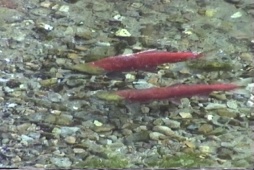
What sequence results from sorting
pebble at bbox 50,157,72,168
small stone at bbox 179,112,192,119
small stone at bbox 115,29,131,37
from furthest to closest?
1. small stone at bbox 115,29,131,37
2. small stone at bbox 179,112,192,119
3. pebble at bbox 50,157,72,168

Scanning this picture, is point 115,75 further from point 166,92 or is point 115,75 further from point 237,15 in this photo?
point 237,15

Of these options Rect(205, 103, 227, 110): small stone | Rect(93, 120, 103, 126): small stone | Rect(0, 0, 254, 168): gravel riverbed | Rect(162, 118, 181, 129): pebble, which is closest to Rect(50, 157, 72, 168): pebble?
Rect(0, 0, 254, 168): gravel riverbed

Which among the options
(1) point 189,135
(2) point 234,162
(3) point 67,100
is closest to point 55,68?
(3) point 67,100

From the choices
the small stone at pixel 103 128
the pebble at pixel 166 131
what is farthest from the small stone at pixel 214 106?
the small stone at pixel 103 128

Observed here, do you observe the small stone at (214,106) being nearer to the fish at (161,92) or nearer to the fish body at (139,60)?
the fish at (161,92)

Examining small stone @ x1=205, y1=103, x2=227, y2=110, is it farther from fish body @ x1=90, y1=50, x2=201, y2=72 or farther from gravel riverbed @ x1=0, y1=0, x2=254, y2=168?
fish body @ x1=90, y1=50, x2=201, y2=72

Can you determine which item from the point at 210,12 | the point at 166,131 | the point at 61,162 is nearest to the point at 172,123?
the point at 166,131
